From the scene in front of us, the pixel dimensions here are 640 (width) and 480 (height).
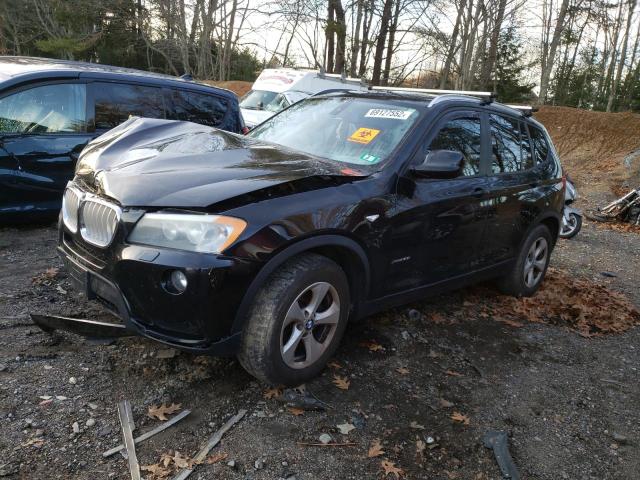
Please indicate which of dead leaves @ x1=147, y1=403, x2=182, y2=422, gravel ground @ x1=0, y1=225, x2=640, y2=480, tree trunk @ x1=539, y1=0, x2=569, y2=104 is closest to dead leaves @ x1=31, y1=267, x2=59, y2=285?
gravel ground @ x1=0, y1=225, x2=640, y2=480

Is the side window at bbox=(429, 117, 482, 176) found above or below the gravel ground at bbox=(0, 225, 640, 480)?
above

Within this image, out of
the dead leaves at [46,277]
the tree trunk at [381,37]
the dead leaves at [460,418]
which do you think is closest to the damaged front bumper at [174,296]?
the dead leaves at [460,418]

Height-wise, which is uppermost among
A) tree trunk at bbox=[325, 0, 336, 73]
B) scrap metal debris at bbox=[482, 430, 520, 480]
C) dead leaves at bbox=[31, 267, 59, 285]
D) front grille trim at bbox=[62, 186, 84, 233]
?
tree trunk at bbox=[325, 0, 336, 73]

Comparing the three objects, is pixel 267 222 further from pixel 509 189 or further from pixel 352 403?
pixel 509 189

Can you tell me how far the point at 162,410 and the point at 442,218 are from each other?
7.23 ft

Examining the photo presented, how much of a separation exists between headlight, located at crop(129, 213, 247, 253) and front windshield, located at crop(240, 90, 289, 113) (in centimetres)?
1156

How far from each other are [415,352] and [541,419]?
0.93m

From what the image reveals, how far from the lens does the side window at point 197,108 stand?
6289mm

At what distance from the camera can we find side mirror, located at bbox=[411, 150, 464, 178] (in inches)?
129

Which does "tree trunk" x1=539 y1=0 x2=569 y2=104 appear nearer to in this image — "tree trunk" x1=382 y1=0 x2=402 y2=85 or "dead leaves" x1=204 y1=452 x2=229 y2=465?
"tree trunk" x1=382 y1=0 x2=402 y2=85

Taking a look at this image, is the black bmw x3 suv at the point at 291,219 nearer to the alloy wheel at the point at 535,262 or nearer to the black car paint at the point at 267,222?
the black car paint at the point at 267,222

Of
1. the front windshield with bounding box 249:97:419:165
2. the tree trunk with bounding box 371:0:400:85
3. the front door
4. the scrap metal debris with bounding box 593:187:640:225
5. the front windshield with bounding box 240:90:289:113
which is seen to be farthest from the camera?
the tree trunk with bounding box 371:0:400:85

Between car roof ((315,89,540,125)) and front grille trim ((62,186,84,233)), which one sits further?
car roof ((315,89,540,125))

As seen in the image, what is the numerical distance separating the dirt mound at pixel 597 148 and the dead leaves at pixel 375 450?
12.5 metres
